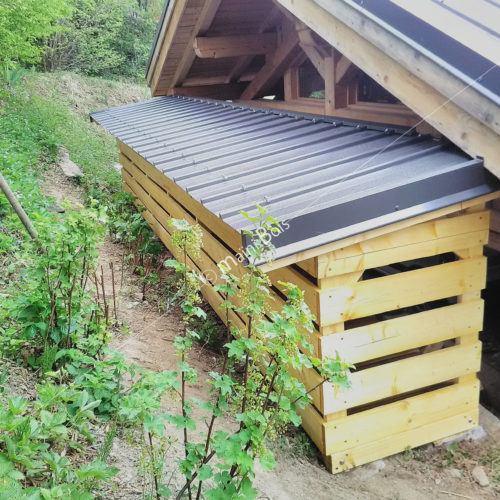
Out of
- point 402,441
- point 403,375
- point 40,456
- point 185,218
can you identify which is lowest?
point 402,441

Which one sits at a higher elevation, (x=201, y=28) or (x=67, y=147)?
(x=201, y=28)

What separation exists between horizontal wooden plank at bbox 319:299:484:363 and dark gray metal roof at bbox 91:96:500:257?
0.94 metres

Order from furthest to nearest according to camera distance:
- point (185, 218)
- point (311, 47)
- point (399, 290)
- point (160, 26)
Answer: point (160, 26) → point (185, 218) → point (311, 47) → point (399, 290)

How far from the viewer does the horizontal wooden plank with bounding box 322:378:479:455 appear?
11.4 feet

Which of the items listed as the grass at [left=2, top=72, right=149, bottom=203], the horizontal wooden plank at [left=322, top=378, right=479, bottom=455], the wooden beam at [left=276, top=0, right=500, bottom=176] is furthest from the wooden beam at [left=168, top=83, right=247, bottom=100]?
the horizontal wooden plank at [left=322, top=378, right=479, bottom=455]

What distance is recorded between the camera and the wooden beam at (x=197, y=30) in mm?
6604

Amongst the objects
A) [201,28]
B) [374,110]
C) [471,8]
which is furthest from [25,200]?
[471,8]

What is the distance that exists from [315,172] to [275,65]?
425 centimetres

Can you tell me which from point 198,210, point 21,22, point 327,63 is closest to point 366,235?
point 198,210

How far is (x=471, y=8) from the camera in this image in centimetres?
312

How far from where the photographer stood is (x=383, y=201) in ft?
8.96

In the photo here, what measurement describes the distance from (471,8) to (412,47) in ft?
1.72

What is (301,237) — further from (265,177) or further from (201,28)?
(201,28)

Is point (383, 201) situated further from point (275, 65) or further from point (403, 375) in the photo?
point (275, 65)
